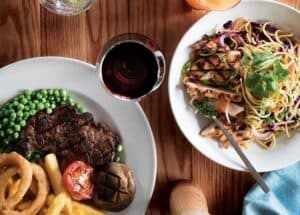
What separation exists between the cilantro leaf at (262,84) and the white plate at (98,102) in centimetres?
24

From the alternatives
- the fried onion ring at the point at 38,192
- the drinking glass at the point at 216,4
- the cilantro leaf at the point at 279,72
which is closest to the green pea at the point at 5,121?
the fried onion ring at the point at 38,192

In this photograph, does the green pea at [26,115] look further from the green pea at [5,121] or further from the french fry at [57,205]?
the french fry at [57,205]

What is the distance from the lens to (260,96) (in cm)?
140

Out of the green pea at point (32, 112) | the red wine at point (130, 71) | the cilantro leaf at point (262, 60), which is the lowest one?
the green pea at point (32, 112)

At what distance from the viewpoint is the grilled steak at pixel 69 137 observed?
1421 mm

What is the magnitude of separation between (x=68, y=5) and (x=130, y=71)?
19cm

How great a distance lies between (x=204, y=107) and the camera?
57.1 inches

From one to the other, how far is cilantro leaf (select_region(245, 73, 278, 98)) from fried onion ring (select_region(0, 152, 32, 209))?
1.65 feet

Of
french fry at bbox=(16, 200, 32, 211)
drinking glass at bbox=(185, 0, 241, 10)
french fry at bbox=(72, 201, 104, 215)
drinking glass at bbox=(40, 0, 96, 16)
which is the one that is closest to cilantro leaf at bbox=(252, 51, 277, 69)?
drinking glass at bbox=(185, 0, 241, 10)

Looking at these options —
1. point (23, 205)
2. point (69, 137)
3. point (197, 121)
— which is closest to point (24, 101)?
point (69, 137)

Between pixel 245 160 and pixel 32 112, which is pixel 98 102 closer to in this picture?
pixel 32 112

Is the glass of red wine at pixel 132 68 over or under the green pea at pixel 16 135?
over

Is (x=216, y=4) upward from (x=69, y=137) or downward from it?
upward

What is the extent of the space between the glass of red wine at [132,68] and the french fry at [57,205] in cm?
24
